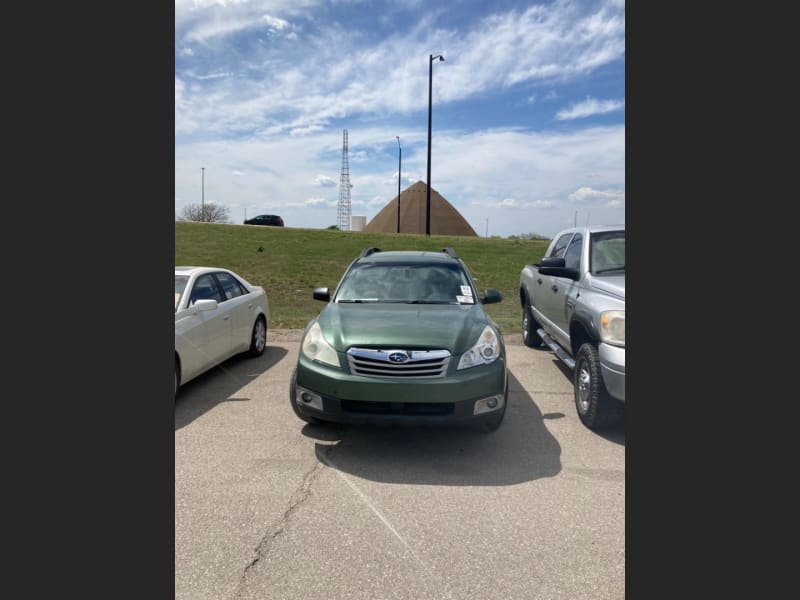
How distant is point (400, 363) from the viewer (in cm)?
350

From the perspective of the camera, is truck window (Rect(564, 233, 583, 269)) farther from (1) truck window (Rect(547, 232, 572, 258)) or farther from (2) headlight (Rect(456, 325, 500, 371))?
(2) headlight (Rect(456, 325, 500, 371))

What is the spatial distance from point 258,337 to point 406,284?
2960 millimetres

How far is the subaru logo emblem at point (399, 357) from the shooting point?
3510 mm

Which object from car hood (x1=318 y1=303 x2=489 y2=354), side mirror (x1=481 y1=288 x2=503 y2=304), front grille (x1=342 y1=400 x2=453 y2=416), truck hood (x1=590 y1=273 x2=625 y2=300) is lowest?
front grille (x1=342 y1=400 x2=453 y2=416)

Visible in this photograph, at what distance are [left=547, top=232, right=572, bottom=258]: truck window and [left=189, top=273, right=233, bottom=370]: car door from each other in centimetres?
437

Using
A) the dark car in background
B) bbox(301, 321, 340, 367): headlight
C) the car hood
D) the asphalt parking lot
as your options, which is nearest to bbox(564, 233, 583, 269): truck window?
the car hood

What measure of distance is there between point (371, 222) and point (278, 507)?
78430 millimetres

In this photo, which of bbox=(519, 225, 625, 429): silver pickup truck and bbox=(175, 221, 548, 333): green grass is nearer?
bbox=(519, 225, 625, 429): silver pickup truck

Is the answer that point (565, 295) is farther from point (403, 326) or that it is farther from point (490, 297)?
point (403, 326)

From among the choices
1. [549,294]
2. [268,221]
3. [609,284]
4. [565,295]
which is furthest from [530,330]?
[268,221]

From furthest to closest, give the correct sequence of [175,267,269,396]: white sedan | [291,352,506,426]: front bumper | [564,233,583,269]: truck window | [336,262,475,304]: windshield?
[564,233,583,269]: truck window < [175,267,269,396]: white sedan < [336,262,475,304]: windshield < [291,352,506,426]: front bumper

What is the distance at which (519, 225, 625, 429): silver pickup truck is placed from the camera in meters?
3.84
